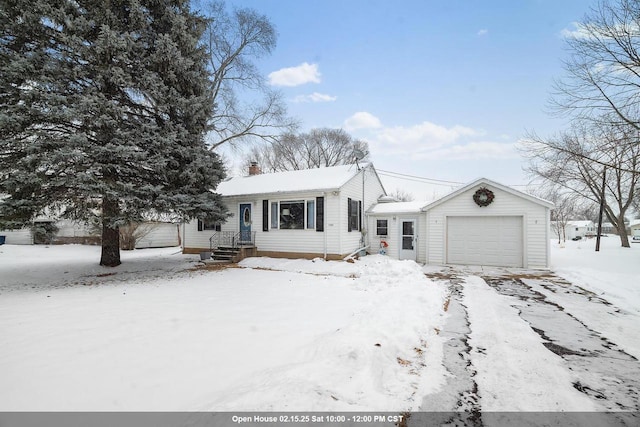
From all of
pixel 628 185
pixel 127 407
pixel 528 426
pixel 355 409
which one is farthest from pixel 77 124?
pixel 628 185

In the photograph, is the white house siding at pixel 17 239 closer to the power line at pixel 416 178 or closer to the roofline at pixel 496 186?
the power line at pixel 416 178

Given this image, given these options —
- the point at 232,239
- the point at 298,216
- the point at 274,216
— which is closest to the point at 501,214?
the point at 298,216

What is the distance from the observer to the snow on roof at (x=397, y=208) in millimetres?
13234

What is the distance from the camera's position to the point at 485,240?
11.5m

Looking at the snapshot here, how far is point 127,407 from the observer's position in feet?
7.52

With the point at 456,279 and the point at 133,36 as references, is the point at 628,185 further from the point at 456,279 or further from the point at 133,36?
the point at 133,36

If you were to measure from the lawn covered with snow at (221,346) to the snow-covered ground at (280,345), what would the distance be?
19mm

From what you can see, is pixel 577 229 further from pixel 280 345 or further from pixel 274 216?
pixel 280 345

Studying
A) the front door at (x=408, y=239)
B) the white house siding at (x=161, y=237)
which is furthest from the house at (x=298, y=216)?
the white house siding at (x=161, y=237)

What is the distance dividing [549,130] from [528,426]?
13024 mm

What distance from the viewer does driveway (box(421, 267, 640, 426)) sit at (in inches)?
102

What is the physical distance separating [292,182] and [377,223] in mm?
4843

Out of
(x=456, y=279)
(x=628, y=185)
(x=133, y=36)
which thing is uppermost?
(x=133, y=36)

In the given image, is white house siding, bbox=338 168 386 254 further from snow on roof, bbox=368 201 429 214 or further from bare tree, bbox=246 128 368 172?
bare tree, bbox=246 128 368 172
